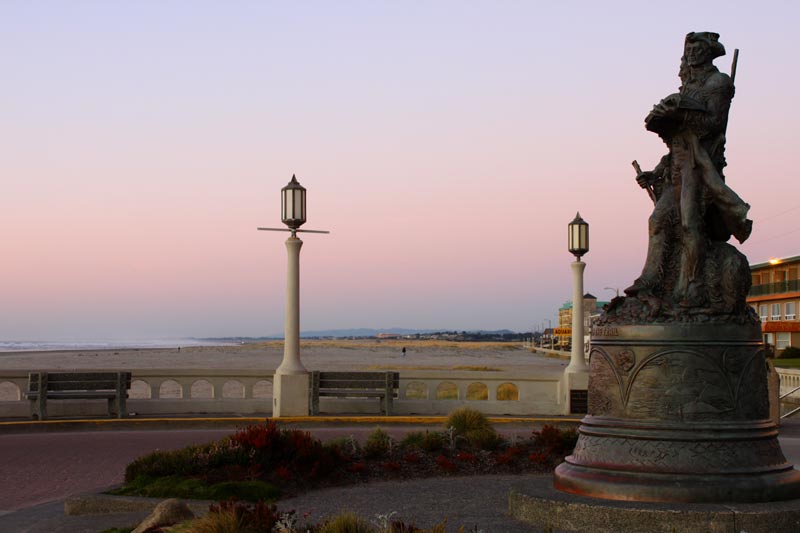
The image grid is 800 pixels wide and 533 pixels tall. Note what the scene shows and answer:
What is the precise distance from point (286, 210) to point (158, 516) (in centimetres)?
1158

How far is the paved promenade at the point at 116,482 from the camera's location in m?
9.76

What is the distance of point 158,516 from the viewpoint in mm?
8688

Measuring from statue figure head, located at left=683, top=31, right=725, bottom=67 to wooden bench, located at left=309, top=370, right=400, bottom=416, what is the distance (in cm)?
1206

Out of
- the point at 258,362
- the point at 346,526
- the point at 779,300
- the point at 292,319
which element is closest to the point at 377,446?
the point at 346,526

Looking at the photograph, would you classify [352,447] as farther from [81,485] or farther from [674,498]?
[674,498]

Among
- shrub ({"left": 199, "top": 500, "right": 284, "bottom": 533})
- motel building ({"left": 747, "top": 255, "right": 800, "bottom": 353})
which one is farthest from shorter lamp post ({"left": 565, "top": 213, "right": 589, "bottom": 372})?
motel building ({"left": 747, "top": 255, "right": 800, "bottom": 353})

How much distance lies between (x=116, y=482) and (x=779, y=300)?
7619 cm

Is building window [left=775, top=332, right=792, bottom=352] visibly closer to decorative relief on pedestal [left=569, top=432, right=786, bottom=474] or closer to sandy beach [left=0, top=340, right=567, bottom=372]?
sandy beach [left=0, top=340, right=567, bottom=372]

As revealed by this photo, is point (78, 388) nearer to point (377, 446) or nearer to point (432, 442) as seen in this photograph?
point (377, 446)

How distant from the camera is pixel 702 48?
9.43m

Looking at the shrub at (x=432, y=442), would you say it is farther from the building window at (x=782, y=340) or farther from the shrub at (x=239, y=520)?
the building window at (x=782, y=340)

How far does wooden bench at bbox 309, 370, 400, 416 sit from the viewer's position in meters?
20.2

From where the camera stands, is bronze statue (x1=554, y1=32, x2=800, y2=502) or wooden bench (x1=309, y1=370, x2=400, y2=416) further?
wooden bench (x1=309, y1=370, x2=400, y2=416)

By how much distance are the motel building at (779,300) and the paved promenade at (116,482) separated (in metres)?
61.2
